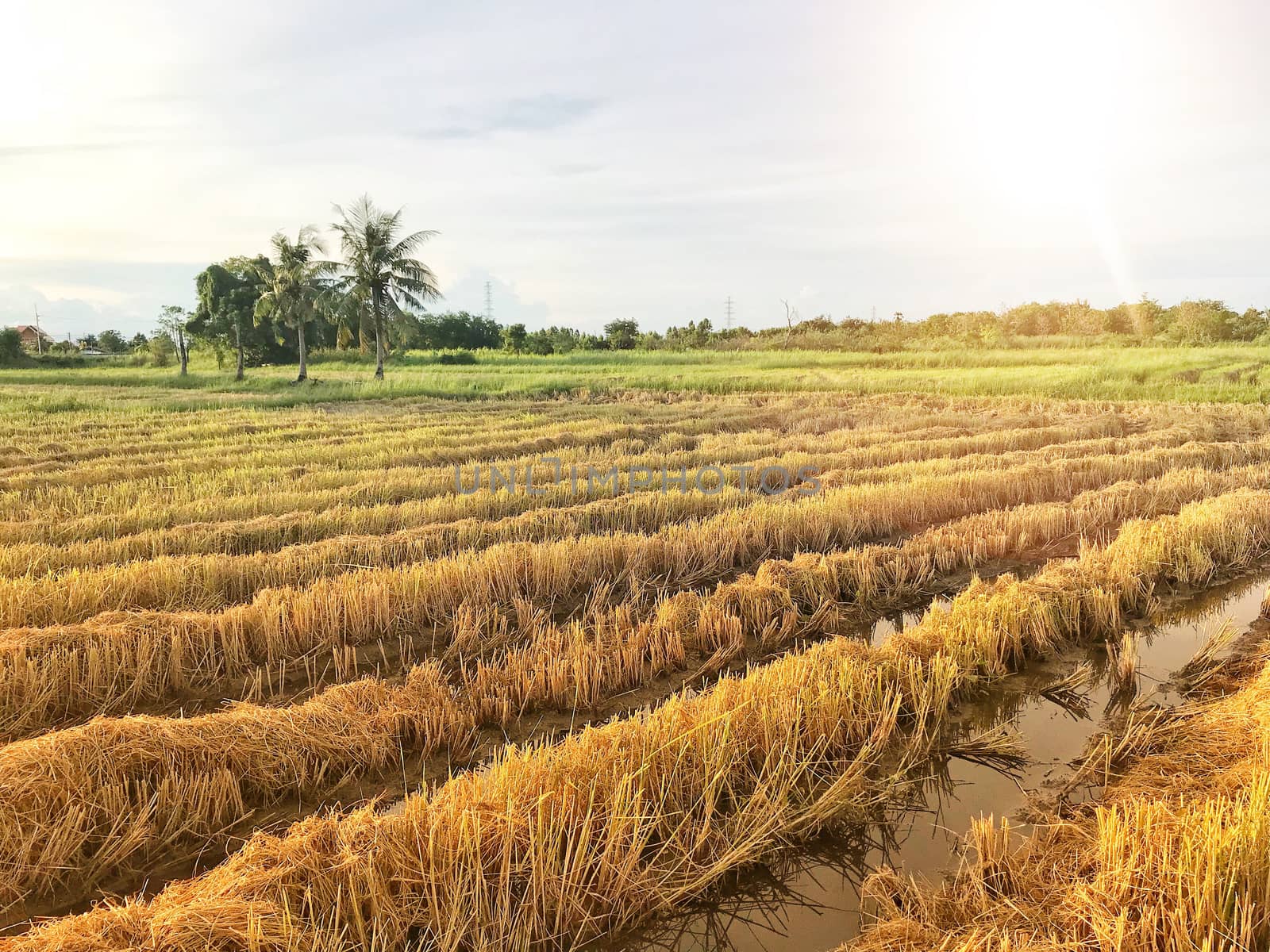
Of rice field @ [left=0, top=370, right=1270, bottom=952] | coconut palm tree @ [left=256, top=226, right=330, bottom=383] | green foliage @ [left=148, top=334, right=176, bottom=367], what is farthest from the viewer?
green foliage @ [left=148, top=334, right=176, bottom=367]

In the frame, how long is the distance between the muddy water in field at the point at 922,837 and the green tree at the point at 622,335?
46482 mm

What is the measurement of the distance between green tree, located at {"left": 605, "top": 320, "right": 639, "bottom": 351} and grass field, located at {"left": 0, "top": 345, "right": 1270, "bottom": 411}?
562 inches

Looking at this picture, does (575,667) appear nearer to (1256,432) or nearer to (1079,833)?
(1079,833)

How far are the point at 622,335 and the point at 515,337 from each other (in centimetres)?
927

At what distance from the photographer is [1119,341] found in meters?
32.8

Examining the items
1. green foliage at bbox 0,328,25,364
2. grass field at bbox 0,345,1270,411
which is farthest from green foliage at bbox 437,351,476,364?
green foliage at bbox 0,328,25,364

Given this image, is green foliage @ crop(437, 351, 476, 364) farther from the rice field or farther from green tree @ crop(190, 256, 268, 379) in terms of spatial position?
the rice field

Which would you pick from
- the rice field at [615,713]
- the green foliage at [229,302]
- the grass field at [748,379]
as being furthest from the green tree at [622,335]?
the rice field at [615,713]

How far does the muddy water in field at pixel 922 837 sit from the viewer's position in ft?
Result: 8.30

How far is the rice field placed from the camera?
240 centimetres

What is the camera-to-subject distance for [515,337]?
55.8 meters

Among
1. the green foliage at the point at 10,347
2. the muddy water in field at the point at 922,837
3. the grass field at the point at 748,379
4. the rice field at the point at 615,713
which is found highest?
the green foliage at the point at 10,347

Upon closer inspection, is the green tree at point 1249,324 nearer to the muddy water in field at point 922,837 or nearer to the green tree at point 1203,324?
the green tree at point 1203,324

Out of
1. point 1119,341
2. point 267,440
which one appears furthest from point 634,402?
point 1119,341
